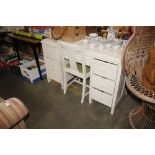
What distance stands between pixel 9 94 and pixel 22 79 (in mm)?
416

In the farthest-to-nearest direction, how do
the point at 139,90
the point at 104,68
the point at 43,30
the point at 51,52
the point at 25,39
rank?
the point at 25,39
the point at 43,30
the point at 51,52
the point at 104,68
the point at 139,90

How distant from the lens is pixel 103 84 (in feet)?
5.94

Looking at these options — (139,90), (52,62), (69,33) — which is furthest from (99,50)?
(52,62)

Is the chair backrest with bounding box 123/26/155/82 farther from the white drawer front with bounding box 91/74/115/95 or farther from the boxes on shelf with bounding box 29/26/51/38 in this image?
the boxes on shelf with bounding box 29/26/51/38

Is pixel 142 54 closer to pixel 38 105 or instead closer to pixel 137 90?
pixel 137 90

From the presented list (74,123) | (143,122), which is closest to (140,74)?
(143,122)

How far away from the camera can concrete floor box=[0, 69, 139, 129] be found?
5.93ft

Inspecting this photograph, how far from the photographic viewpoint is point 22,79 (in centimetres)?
271

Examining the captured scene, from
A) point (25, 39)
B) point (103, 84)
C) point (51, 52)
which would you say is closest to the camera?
point (103, 84)

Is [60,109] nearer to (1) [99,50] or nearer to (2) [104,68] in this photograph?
(2) [104,68]

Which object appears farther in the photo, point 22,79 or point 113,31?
point 22,79

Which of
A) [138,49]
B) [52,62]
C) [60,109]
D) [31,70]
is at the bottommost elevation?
[60,109]

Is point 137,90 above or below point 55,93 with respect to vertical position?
above

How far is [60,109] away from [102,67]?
79 centimetres
